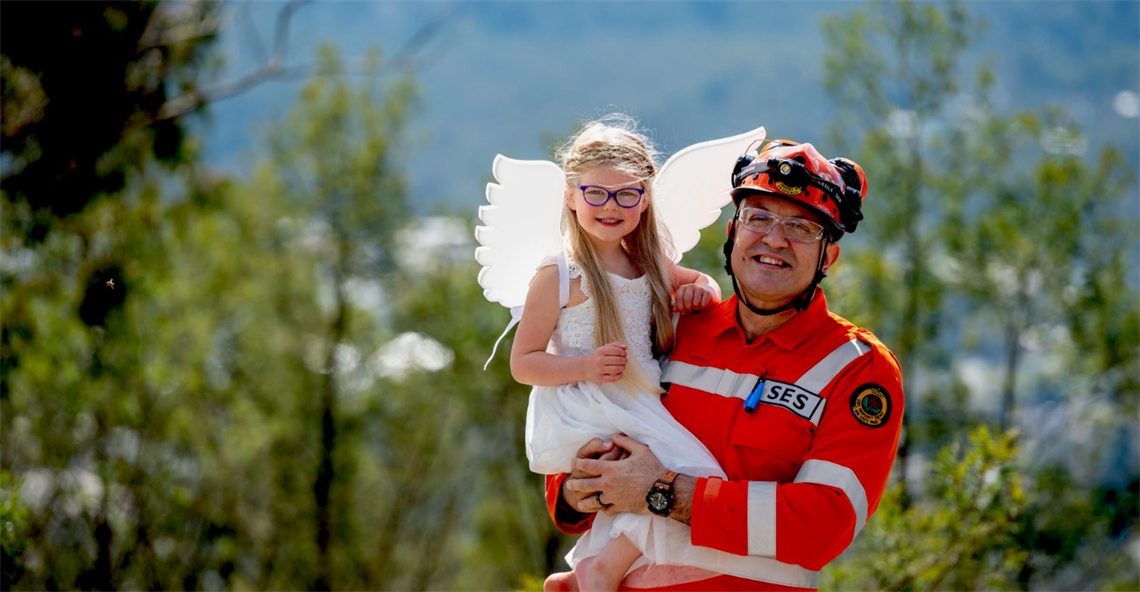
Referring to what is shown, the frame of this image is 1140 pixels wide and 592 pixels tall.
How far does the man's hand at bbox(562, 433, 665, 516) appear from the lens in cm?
232

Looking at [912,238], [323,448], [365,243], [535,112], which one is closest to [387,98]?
[365,243]

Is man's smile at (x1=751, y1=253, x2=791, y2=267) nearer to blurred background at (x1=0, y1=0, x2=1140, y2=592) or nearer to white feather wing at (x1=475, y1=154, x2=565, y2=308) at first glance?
white feather wing at (x1=475, y1=154, x2=565, y2=308)

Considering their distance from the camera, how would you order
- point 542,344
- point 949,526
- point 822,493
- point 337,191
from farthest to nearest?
point 337,191, point 949,526, point 542,344, point 822,493

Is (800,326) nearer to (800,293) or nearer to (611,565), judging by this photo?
(800,293)

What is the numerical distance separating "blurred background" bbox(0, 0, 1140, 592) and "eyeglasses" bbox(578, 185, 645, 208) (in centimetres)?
423

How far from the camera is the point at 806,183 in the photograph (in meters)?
2.34

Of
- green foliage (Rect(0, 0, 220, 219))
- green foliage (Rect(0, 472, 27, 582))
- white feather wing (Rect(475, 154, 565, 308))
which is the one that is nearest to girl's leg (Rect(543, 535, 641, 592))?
white feather wing (Rect(475, 154, 565, 308))

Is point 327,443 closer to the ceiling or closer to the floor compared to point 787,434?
closer to the floor

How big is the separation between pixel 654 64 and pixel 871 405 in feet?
415

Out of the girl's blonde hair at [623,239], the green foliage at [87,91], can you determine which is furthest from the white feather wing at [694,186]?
the green foliage at [87,91]

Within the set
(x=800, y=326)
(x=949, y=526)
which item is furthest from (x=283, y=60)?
(x=949, y=526)

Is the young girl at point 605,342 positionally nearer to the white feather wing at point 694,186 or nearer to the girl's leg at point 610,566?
the girl's leg at point 610,566

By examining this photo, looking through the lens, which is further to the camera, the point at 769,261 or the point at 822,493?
the point at 769,261

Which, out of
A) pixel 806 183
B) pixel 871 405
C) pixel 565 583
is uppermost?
pixel 806 183
